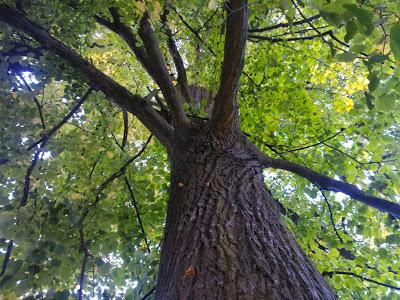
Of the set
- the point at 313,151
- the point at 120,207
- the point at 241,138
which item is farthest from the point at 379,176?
the point at 120,207

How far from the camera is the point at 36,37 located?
8.98 feet

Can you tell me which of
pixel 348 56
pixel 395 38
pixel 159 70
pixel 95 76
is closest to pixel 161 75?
pixel 159 70

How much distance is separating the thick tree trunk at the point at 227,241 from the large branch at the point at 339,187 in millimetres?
275

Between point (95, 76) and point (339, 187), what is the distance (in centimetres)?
225

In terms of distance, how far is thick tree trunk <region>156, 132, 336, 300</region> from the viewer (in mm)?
1562

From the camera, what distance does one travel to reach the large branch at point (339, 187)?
263 centimetres

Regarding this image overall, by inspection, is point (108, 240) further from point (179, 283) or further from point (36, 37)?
point (36, 37)

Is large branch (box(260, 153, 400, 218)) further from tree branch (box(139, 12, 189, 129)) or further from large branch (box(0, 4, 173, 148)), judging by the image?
large branch (box(0, 4, 173, 148))

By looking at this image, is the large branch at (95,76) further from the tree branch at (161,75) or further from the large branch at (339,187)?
the large branch at (339,187)

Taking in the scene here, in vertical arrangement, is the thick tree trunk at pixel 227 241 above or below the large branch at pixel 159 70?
below

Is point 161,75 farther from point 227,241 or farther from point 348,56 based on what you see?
point 348,56

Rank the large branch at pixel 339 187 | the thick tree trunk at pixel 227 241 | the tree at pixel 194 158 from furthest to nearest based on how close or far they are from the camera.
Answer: the large branch at pixel 339 187 < the tree at pixel 194 158 < the thick tree trunk at pixel 227 241

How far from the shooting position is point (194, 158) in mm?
2826

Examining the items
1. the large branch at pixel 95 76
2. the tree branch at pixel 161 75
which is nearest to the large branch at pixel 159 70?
the tree branch at pixel 161 75
